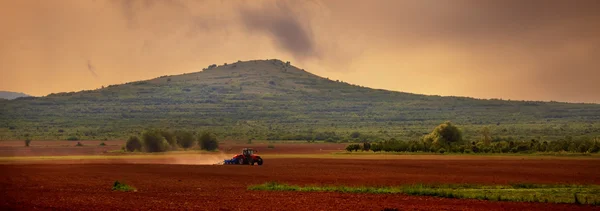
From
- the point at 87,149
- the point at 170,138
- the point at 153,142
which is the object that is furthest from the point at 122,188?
the point at 87,149

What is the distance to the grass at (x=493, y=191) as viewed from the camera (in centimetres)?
3609

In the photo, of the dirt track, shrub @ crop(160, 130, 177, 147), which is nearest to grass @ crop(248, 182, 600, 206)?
the dirt track

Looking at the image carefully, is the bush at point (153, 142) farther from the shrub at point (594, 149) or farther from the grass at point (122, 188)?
the grass at point (122, 188)

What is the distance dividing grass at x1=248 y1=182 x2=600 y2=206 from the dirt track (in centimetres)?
179

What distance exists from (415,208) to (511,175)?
23.4m

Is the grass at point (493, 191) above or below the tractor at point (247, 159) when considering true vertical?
below

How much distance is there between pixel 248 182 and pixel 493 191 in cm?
1471

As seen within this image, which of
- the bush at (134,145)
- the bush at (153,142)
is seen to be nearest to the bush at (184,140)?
the bush at (153,142)

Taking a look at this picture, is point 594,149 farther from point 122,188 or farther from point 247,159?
point 122,188

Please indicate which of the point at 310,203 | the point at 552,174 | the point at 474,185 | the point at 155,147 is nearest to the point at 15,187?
the point at 310,203

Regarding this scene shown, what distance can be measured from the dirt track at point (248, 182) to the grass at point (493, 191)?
1789 millimetres

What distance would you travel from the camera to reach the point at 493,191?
4012 cm

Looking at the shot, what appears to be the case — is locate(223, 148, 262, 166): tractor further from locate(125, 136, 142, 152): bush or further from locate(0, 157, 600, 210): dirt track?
locate(125, 136, 142, 152): bush

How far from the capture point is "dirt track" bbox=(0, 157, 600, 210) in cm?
3231
